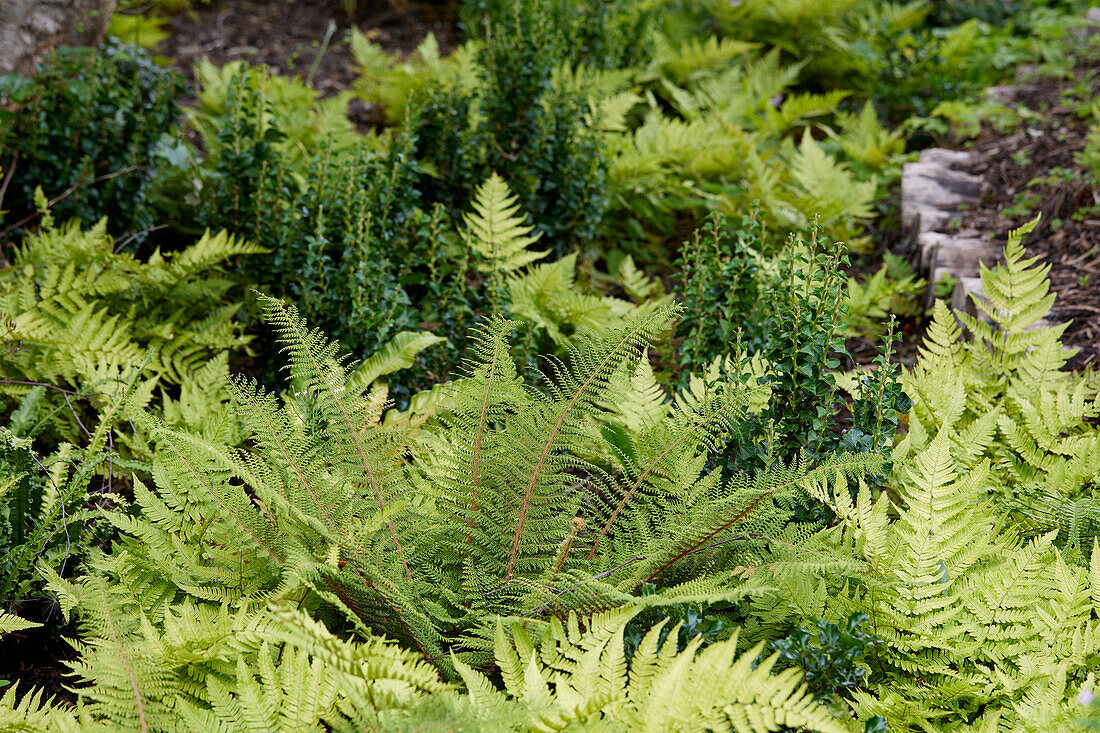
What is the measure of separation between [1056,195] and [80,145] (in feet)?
13.1

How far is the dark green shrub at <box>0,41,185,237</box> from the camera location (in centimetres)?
313

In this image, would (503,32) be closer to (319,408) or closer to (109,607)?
(319,408)

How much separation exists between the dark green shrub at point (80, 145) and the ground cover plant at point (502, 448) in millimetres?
16

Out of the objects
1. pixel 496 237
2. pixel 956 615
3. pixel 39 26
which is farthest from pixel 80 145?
pixel 956 615

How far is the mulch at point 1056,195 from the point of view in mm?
2988

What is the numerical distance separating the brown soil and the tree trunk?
129 cm

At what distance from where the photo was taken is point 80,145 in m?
3.19

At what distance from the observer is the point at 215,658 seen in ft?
5.29

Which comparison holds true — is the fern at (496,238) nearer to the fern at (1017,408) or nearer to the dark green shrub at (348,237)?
the dark green shrub at (348,237)

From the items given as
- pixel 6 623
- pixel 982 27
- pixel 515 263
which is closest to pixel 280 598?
pixel 6 623

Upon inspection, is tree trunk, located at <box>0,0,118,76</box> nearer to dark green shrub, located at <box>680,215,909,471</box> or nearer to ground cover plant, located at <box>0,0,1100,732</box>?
→ ground cover plant, located at <box>0,0,1100,732</box>

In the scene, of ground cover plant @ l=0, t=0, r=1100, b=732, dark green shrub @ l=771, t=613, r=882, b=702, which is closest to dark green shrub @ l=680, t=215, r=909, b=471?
ground cover plant @ l=0, t=0, r=1100, b=732

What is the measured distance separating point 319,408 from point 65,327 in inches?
50.5

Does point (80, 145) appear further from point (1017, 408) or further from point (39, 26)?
point (1017, 408)
